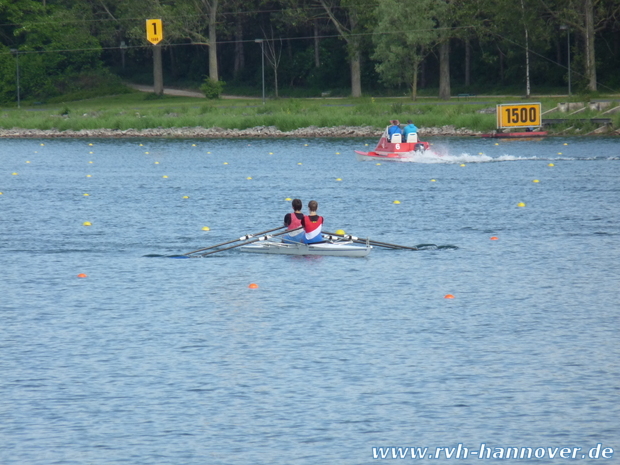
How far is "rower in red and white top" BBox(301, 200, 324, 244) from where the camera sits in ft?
73.2

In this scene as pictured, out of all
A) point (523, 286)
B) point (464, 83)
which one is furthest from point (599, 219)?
point (464, 83)

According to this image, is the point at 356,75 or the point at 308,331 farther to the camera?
the point at 356,75

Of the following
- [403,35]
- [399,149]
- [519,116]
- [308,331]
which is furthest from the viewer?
[403,35]

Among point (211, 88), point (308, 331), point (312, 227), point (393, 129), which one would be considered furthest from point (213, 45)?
point (308, 331)

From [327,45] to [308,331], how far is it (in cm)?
7710

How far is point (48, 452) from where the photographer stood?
1171cm

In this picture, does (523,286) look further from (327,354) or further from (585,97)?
(585,97)

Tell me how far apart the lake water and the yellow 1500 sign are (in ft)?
75.0

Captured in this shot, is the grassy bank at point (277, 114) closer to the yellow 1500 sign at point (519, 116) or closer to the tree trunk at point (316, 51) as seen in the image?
the yellow 1500 sign at point (519, 116)

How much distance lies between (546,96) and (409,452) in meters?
62.9

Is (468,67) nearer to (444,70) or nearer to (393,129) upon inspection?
(444,70)

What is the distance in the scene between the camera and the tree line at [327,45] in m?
70.4

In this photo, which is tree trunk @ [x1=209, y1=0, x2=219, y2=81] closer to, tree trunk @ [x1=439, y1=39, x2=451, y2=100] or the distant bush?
the distant bush

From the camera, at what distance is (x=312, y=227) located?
2248 cm
